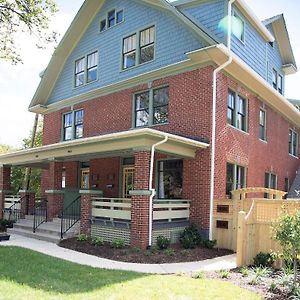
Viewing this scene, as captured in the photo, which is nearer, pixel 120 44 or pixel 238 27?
pixel 238 27

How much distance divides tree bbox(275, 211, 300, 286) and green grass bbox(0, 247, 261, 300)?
1307 millimetres

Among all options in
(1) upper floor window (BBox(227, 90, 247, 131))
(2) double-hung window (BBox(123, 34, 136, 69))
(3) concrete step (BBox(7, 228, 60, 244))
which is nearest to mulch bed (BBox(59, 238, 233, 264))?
(3) concrete step (BBox(7, 228, 60, 244))

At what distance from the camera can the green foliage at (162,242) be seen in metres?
11.7

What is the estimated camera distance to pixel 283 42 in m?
20.1

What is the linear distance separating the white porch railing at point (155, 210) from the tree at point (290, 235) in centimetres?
496

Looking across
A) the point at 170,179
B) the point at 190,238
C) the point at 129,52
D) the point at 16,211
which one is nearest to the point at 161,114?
the point at 170,179

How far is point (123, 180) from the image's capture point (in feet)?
55.9

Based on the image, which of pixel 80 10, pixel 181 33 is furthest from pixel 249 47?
pixel 80 10

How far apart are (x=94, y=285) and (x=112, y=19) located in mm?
14242

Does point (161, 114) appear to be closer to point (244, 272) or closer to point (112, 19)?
point (112, 19)

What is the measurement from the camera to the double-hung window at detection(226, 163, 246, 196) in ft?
48.5

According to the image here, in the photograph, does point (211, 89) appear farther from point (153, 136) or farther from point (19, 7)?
point (19, 7)

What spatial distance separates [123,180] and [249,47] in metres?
7.94

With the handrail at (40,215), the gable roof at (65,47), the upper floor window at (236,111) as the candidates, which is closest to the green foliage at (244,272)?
the upper floor window at (236,111)
